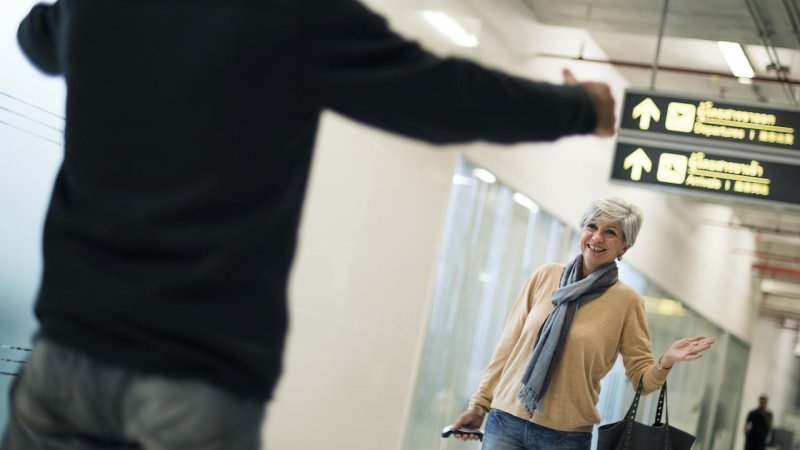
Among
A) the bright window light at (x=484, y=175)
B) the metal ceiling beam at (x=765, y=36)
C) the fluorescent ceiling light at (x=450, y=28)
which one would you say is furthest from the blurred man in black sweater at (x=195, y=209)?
the metal ceiling beam at (x=765, y=36)

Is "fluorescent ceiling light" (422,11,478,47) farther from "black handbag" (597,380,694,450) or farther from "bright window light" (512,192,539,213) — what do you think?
"black handbag" (597,380,694,450)

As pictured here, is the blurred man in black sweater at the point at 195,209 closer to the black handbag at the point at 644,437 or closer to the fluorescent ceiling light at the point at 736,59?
the black handbag at the point at 644,437

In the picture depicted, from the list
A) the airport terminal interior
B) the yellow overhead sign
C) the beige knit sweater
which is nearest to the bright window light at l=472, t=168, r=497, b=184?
the airport terminal interior

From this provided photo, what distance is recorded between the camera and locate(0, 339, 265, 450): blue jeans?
1.21m

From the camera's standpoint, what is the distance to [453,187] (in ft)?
29.9

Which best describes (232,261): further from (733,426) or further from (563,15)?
(733,426)

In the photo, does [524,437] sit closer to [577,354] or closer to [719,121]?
[577,354]

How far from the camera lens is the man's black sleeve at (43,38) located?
1604mm

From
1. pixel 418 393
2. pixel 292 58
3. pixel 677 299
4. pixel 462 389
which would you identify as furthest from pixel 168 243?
pixel 677 299

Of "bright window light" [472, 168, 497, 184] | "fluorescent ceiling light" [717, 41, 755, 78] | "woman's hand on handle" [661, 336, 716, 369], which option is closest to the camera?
"woman's hand on handle" [661, 336, 716, 369]

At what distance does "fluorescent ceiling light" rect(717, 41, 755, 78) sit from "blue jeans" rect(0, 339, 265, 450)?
1110 centimetres

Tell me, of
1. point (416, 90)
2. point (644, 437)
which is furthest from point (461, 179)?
point (416, 90)

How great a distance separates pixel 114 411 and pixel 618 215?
311 cm

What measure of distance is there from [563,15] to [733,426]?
21343 millimetres
